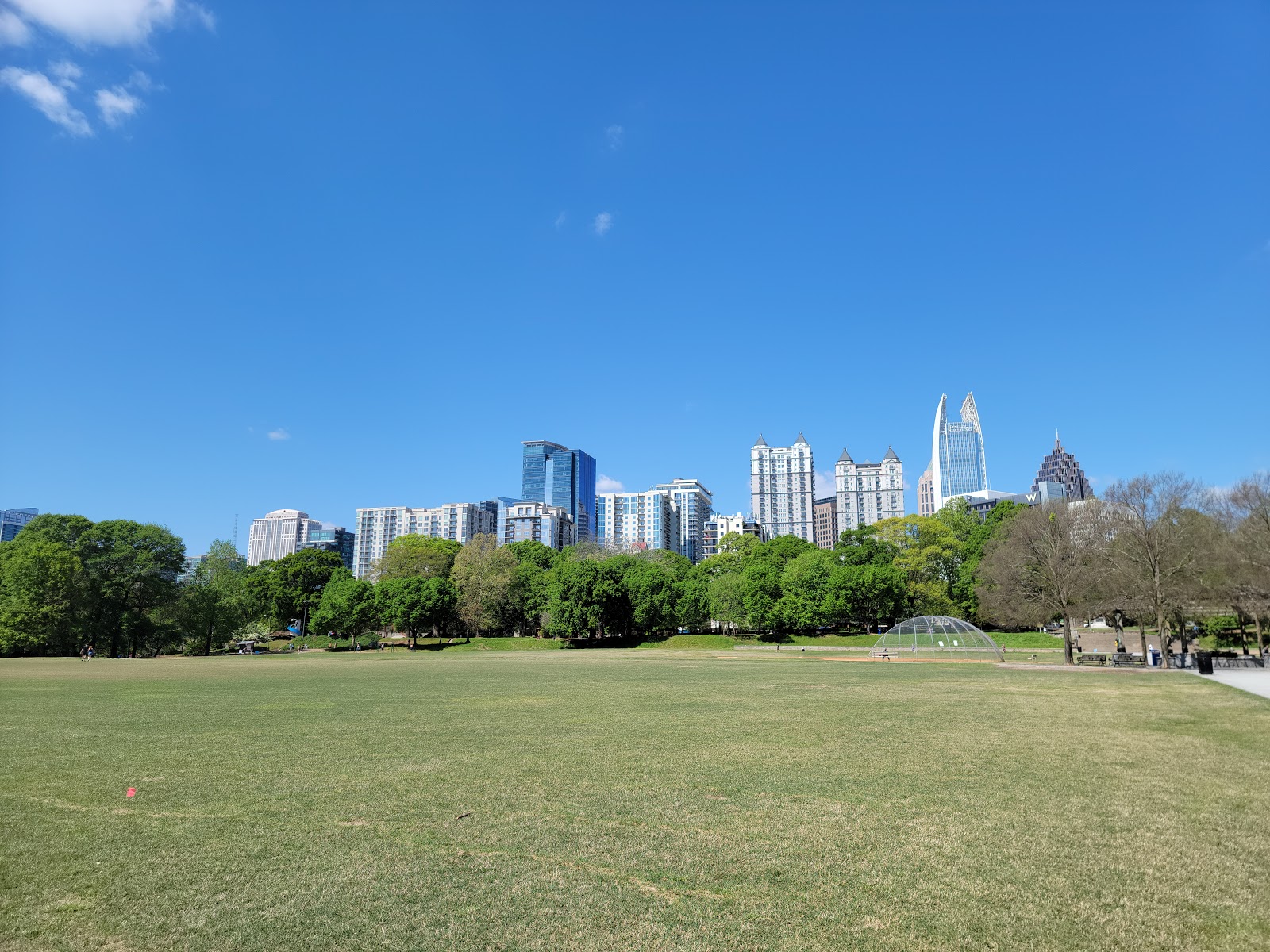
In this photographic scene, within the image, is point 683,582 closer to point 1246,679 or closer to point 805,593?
point 805,593

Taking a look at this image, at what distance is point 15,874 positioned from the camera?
718 centimetres

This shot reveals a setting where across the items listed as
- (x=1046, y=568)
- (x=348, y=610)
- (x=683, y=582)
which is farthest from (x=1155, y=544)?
(x=348, y=610)

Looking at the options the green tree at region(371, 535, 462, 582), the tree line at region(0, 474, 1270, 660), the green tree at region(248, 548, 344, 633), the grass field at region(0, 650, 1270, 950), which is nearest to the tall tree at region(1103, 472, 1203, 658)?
the tree line at region(0, 474, 1270, 660)

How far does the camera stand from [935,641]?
5500cm

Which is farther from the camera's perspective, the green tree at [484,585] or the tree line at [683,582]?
the green tree at [484,585]

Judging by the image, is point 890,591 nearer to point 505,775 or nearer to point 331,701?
point 331,701

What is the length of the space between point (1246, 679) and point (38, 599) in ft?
275

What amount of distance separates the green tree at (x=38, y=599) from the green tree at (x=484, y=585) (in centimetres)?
3714

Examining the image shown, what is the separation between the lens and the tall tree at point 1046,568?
48.3m

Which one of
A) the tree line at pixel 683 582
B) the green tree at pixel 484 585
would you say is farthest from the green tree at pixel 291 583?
the green tree at pixel 484 585

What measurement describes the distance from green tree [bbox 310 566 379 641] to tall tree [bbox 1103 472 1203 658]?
7310 centimetres

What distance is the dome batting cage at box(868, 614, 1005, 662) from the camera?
52.8 m

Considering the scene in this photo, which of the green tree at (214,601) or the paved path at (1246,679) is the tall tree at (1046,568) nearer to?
the paved path at (1246,679)

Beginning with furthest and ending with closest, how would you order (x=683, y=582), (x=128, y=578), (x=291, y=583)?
(x=291, y=583) < (x=683, y=582) < (x=128, y=578)
